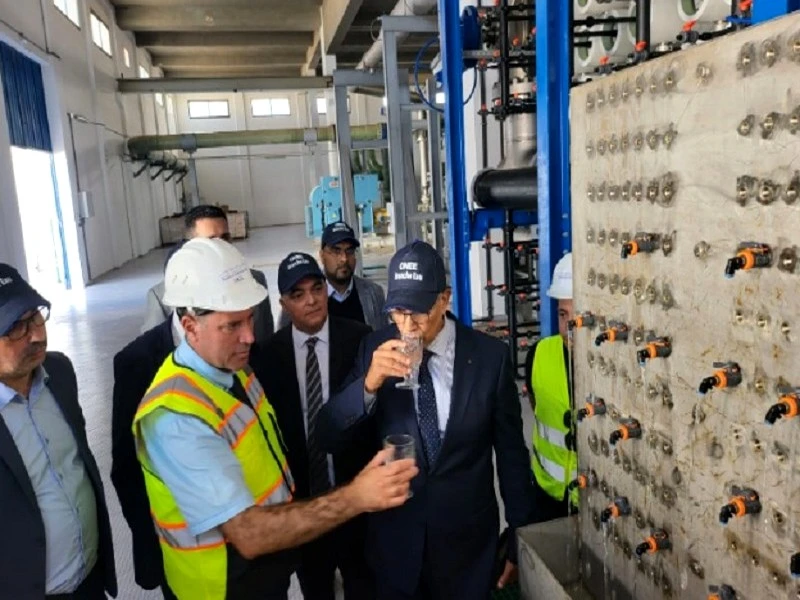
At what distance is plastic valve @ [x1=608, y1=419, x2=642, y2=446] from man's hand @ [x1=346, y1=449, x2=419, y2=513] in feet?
1.40

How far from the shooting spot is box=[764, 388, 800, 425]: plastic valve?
88cm

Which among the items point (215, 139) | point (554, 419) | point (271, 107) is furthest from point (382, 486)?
point (271, 107)

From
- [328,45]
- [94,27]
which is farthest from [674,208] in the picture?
[94,27]

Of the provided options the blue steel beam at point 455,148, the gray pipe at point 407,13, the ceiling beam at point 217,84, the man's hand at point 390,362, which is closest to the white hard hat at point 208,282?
the man's hand at point 390,362

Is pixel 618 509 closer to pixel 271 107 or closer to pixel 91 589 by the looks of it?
pixel 91 589

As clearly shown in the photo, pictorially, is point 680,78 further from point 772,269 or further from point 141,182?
point 141,182

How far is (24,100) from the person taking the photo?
30.5 feet

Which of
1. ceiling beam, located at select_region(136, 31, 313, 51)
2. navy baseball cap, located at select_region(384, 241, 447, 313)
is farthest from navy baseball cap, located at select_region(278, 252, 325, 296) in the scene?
ceiling beam, located at select_region(136, 31, 313, 51)

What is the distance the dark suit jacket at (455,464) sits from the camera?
1.62 meters

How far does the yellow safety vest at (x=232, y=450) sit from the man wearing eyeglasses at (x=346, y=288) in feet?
5.34

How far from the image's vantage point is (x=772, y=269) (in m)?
0.91

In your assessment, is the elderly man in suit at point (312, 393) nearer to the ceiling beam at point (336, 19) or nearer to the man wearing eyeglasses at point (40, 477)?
the man wearing eyeglasses at point (40, 477)

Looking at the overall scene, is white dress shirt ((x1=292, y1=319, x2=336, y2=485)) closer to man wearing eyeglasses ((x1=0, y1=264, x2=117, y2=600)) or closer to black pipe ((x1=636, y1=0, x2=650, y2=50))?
man wearing eyeglasses ((x1=0, y1=264, x2=117, y2=600))

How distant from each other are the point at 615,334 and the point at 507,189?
2.70 meters
